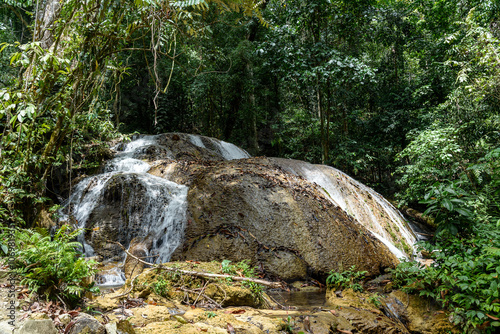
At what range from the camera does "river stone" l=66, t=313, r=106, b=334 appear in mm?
1928

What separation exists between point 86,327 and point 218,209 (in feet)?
11.6

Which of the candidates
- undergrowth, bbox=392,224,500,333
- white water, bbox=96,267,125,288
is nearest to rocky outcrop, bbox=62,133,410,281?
white water, bbox=96,267,125,288

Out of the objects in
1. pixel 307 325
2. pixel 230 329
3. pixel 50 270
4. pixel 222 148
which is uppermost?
pixel 222 148

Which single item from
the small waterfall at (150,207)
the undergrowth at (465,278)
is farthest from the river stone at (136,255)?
the undergrowth at (465,278)

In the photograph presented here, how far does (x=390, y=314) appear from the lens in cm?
359

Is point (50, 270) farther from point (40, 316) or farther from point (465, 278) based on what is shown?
point (465, 278)

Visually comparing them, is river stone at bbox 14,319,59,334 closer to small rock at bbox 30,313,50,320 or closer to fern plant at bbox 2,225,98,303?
small rock at bbox 30,313,50,320

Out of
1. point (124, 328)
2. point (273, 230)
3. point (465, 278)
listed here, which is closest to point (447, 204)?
point (465, 278)

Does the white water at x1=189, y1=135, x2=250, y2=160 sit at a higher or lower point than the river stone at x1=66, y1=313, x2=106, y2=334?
higher

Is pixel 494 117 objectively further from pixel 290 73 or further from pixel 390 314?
pixel 390 314

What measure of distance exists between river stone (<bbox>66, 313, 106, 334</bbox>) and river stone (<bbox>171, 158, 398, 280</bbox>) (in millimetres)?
2822

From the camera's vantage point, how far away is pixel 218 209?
5438mm

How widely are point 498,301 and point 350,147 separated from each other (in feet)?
32.6

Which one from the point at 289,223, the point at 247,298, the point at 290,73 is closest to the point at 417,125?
the point at 290,73
